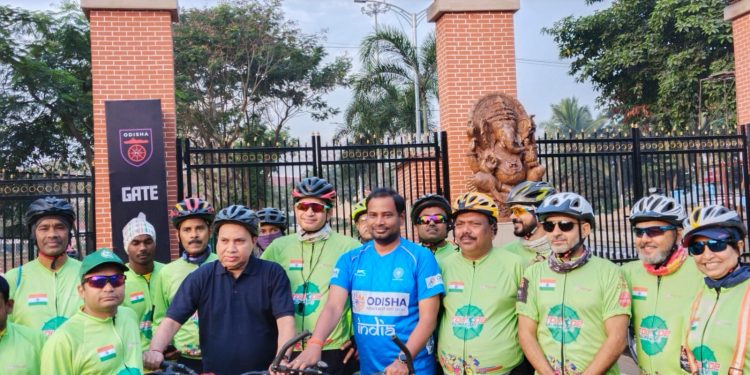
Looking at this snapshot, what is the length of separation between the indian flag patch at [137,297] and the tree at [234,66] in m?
21.4

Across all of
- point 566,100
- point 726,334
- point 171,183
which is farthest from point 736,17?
point 566,100

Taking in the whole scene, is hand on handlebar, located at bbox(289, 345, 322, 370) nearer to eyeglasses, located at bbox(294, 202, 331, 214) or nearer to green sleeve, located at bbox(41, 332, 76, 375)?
green sleeve, located at bbox(41, 332, 76, 375)

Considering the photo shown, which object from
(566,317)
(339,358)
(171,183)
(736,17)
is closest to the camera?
(566,317)

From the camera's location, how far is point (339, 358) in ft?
16.8

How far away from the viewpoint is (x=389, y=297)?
4406mm

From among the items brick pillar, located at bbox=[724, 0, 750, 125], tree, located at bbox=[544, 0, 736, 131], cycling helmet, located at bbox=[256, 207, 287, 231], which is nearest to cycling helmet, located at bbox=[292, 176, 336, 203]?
cycling helmet, located at bbox=[256, 207, 287, 231]

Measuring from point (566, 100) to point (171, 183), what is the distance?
48.2 meters

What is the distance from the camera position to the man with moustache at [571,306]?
421 centimetres

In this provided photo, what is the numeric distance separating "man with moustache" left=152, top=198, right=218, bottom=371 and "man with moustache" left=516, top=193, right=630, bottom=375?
2.41 m

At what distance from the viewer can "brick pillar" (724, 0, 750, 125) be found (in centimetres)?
1330

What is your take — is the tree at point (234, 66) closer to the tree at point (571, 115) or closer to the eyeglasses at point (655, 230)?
the eyeglasses at point (655, 230)

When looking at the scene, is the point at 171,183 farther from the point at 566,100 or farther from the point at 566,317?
the point at 566,100

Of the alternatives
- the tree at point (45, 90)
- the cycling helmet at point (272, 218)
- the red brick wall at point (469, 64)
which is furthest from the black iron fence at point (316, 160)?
the tree at point (45, 90)

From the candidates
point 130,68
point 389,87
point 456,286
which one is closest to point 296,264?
point 456,286
